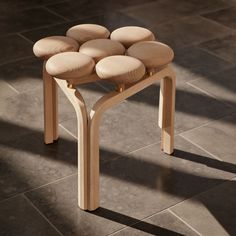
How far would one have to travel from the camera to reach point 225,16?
3.84 meters

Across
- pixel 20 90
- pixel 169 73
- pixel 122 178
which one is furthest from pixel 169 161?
pixel 20 90

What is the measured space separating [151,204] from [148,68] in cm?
47

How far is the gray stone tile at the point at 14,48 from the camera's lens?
319 centimetres

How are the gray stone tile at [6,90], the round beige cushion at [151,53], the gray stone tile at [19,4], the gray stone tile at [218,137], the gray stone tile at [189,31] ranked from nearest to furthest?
the round beige cushion at [151,53]
the gray stone tile at [218,137]
the gray stone tile at [6,90]
the gray stone tile at [189,31]
the gray stone tile at [19,4]

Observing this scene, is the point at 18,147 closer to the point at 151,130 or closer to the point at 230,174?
the point at 151,130

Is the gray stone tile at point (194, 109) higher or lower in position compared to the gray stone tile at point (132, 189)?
higher

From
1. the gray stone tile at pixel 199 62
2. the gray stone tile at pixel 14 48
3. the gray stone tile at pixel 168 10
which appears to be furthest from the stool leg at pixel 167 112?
the gray stone tile at pixel 168 10

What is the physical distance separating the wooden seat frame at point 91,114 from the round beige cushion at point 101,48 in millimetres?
75

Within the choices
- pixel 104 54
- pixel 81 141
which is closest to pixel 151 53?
pixel 104 54

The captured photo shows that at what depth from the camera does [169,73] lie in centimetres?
220

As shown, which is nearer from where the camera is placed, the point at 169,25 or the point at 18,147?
the point at 18,147

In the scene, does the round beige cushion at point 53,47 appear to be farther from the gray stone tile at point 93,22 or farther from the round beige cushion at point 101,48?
the gray stone tile at point 93,22

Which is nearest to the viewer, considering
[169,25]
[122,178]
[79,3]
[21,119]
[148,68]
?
[148,68]

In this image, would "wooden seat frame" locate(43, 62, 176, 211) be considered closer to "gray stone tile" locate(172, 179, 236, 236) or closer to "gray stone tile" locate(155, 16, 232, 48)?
"gray stone tile" locate(172, 179, 236, 236)
